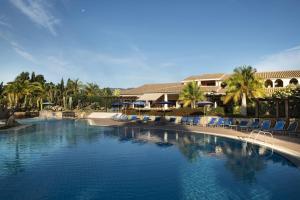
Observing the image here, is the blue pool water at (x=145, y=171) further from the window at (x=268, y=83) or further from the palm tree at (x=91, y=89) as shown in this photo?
the palm tree at (x=91, y=89)

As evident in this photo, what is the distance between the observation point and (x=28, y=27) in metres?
36.6

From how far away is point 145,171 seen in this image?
567 inches

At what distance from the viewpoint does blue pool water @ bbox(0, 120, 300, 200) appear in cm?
1118

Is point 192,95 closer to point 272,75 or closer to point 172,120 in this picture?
point 172,120

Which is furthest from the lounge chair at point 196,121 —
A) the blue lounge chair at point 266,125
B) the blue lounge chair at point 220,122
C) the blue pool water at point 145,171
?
the blue pool water at point 145,171

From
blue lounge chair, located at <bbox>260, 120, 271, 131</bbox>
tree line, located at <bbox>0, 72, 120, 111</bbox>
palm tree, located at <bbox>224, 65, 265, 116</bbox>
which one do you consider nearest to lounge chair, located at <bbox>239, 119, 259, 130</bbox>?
blue lounge chair, located at <bbox>260, 120, 271, 131</bbox>

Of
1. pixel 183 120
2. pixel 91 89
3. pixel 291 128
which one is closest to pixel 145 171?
pixel 291 128

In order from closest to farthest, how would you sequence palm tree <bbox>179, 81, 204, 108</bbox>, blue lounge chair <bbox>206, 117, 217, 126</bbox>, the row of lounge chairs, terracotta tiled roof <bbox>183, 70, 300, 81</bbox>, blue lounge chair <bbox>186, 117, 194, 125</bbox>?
the row of lounge chairs → blue lounge chair <bbox>206, 117, 217, 126</bbox> → blue lounge chair <bbox>186, 117, 194, 125</bbox> → palm tree <bbox>179, 81, 204, 108</bbox> → terracotta tiled roof <bbox>183, 70, 300, 81</bbox>

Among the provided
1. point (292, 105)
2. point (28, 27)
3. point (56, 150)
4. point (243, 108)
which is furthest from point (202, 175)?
point (28, 27)

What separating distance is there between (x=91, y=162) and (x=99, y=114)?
36.4m

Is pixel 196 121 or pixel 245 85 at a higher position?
pixel 245 85

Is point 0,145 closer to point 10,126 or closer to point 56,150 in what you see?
point 56,150

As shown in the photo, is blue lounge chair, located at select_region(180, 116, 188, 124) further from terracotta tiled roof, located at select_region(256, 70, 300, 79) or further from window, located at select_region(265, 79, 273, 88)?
window, located at select_region(265, 79, 273, 88)

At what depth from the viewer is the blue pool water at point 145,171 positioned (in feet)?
36.7
